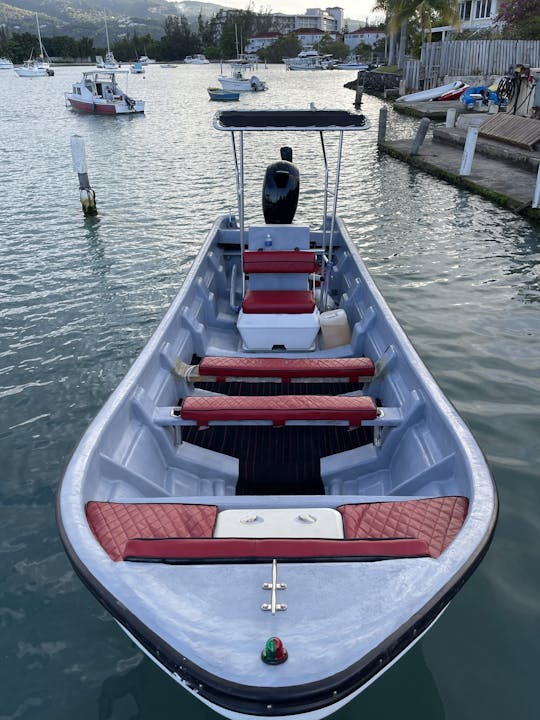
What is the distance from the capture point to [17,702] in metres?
4.15

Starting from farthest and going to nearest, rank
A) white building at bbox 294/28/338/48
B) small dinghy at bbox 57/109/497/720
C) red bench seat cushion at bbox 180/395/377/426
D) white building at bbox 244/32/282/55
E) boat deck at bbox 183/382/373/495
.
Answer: white building at bbox 294/28/338/48 < white building at bbox 244/32/282/55 < boat deck at bbox 183/382/373/495 < red bench seat cushion at bbox 180/395/377/426 < small dinghy at bbox 57/109/497/720

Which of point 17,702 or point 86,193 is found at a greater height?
point 86,193

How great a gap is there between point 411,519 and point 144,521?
194cm

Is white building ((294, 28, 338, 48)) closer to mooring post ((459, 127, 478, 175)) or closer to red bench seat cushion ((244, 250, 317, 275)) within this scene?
mooring post ((459, 127, 478, 175))

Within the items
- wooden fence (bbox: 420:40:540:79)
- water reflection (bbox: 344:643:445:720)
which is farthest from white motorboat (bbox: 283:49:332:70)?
water reflection (bbox: 344:643:445:720)

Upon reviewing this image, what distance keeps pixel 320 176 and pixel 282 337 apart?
19096mm

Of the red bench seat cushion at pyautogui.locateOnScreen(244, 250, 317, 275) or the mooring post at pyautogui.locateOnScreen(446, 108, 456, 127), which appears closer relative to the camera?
the red bench seat cushion at pyautogui.locateOnScreen(244, 250, 317, 275)

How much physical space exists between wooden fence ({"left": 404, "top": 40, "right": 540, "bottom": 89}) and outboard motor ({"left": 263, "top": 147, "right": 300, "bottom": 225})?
38.8 metres

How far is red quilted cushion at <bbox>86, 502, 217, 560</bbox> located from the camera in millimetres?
3605

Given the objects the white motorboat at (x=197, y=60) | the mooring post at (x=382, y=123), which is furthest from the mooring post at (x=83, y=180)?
the white motorboat at (x=197, y=60)

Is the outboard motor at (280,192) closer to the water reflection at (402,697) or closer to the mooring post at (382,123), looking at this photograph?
the water reflection at (402,697)

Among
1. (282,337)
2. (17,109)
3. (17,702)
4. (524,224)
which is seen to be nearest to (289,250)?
(282,337)

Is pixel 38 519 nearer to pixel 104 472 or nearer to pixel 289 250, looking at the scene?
pixel 104 472

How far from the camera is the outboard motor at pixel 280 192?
30.2 ft
